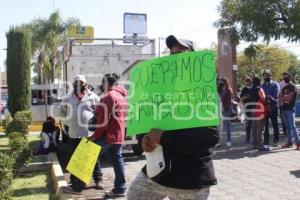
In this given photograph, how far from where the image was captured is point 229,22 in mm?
19938

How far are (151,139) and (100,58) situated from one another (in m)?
8.32

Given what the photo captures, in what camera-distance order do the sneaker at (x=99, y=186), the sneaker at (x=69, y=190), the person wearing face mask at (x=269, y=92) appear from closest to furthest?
the sneaker at (x=69, y=190) < the sneaker at (x=99, y=186) < the person wearing face mask at (x=269, y=92)

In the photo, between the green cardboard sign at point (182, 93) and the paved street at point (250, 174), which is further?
the paved street at point (250, 174)

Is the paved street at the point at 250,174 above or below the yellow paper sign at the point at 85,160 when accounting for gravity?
below

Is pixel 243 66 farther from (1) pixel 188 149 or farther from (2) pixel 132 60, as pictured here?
(1) pixel 188 149

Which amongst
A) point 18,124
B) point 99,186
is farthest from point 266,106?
point 18,124

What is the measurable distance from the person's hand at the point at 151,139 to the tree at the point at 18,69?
50.5 ft

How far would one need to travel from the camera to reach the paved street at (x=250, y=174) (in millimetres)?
6902

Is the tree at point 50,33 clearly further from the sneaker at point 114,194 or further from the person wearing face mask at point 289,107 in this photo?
the sneaker at point 114,194

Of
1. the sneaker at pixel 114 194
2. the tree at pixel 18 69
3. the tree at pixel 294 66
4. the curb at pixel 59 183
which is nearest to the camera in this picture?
the curb at pixel 59 183

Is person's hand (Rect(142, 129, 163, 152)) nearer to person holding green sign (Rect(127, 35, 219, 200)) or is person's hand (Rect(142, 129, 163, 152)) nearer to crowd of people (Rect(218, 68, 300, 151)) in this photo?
person holding green sign (Rect(127, 35, 219, 200))

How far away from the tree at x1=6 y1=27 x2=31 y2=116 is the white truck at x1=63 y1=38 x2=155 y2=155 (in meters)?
6.72

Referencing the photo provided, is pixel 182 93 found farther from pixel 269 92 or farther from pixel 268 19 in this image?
pixel 268 19

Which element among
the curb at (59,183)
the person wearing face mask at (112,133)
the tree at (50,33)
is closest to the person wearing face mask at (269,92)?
the curb at (59,183)
